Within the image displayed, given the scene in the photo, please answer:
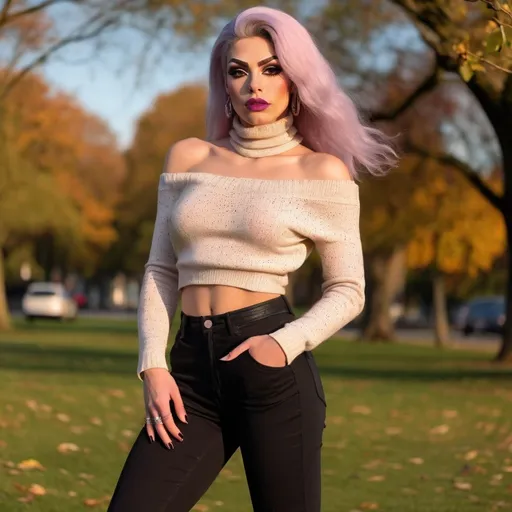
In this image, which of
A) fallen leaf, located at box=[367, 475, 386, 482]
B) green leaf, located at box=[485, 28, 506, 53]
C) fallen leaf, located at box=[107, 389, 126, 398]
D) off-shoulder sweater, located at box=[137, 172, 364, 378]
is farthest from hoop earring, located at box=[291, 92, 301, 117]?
fallen leaf, located at box=[107, 389, 126, 398]

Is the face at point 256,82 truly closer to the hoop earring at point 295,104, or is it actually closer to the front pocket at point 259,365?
the hoop earring at point 295,104

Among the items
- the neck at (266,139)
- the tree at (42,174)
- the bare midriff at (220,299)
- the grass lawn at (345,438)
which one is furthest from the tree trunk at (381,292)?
the bare midriff at (220,299)

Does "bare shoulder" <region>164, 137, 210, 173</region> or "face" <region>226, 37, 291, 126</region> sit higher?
"face" <region>226, 37, 291, 126</region>

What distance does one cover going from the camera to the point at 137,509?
3.36 meters

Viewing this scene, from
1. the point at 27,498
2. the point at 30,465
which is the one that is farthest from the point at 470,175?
the point at 27,498

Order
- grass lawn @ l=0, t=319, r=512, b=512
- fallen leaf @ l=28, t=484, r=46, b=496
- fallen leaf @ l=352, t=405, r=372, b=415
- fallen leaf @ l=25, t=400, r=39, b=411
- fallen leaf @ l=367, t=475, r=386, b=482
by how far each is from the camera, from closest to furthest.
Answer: fallen leaf @ l=28, t=484, r=46, b=496 → grass lawn @ l=0, t=319, r=512, b=512 → fallen leaf @ l=367, t=475, r=386, b=482 → fallen leaf @ l=25, t=400, r=39, b=411 → fallen leaf @ l=352, t=405, r=372, b=415

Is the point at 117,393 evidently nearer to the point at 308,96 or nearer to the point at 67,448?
the point at 67,448

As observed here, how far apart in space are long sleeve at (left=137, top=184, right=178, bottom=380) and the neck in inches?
11.1

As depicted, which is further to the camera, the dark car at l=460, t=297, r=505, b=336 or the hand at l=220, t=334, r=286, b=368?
the dark car at l=460, t=297, r=505, b=336

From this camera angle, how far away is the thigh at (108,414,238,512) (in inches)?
133

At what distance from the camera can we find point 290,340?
11.1ft

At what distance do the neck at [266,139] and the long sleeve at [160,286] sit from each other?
0.28 m

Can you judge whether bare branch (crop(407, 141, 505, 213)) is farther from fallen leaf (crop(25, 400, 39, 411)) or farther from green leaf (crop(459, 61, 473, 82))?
green leaf (crop(459, 61, 473, 82))

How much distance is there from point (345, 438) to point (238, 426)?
854 centimetres
